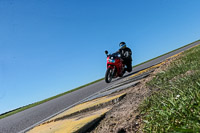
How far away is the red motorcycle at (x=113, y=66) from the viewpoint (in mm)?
8320

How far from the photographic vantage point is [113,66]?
858 cm

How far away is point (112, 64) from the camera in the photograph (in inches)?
337

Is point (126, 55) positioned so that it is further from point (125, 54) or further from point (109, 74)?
point (109, 74)

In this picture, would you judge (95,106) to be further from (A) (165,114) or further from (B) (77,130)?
(A) (165,114)

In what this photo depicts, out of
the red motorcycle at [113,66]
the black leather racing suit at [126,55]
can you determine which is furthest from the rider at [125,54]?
the red motorcycle at [113,66]

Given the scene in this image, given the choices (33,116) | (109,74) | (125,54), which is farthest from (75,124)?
(125,54)

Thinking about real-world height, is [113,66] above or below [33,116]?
above

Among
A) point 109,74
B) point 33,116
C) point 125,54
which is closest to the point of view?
point 33,116

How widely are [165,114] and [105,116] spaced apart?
0.94 m

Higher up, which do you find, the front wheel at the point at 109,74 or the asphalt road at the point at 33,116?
the front wheel at the point at 109,74

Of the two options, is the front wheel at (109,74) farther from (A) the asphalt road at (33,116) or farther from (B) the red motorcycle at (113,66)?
(A) the asphalt road at (33,116)

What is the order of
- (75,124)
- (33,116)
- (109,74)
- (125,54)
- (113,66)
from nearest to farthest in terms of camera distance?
(75,124)
(33,116)
(109,74)
(113,66)
(125,54)

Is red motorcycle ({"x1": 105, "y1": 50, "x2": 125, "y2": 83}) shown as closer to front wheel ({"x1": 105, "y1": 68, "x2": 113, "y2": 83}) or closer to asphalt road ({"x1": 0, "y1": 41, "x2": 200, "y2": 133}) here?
front wheel ({"x1": 105, "y1": 68, "x2": 113, "y2": 83})

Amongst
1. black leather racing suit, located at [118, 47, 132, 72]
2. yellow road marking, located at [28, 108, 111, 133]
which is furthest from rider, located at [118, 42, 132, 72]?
yellow road marking, located at [28, 108, 111, 133]
